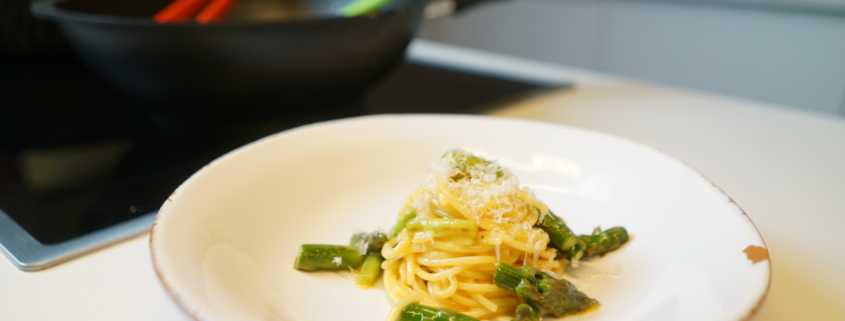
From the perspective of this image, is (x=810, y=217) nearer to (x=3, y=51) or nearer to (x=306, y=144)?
(x=306, y=144)

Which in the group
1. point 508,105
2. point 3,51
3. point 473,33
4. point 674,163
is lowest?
point 473,33

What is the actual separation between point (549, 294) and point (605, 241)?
7.4 inches

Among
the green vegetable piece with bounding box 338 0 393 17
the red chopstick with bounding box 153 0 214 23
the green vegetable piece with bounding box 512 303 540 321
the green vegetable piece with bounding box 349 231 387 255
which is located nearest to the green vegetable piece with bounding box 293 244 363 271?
the green vegetable piece with bounding box 349 231 387 255

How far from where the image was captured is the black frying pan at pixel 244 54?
136cm

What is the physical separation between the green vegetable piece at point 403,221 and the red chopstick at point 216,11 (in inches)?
41.5

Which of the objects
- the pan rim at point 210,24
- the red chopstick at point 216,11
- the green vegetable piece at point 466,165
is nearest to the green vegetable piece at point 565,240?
the green vegetable piece at point 466,165

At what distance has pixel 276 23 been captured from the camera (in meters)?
1.35

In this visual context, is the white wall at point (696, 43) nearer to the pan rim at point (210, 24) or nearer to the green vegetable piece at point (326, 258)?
the pan rim at point (210, 24)

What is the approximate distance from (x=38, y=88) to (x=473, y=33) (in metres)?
3.98

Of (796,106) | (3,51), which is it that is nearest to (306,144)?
(3,51)

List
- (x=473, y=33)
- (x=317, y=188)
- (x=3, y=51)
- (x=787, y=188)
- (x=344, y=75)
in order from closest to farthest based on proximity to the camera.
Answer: (x=317, y=188) → (x=787, y=188) → (x=344, y=75) → (x=3, y=51) → (x=473, y=33)

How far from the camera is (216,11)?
5.75 feet

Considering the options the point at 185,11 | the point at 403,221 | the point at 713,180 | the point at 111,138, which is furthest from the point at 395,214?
the point at 185,11

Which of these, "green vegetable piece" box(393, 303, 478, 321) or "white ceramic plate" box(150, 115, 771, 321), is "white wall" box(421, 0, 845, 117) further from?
"green vegetable piece" box(393, 303, 478, 321)
